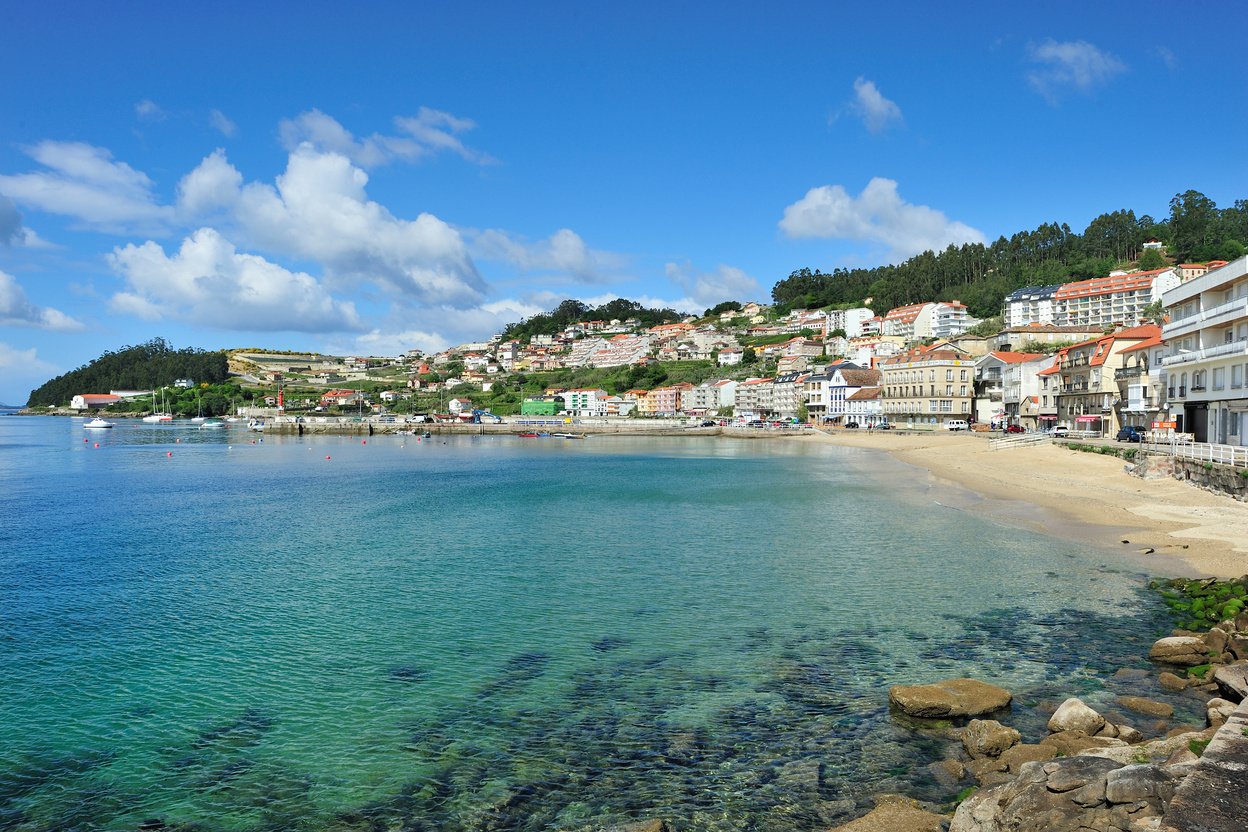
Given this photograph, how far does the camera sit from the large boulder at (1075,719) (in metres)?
10.1

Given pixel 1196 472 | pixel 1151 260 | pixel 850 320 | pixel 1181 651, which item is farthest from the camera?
pixel 850 320

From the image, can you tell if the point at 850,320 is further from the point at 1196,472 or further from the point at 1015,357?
the point at 1196,472

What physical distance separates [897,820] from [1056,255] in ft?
584

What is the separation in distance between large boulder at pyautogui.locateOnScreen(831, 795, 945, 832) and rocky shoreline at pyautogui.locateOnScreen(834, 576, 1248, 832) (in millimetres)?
12

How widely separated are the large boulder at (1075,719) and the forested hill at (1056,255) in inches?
5976

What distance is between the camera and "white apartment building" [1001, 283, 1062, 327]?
130m

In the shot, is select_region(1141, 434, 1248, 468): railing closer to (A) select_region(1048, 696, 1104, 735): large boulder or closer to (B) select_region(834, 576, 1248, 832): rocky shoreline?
(B) select_region(834, 576, 1248, 832): rocky shoreline

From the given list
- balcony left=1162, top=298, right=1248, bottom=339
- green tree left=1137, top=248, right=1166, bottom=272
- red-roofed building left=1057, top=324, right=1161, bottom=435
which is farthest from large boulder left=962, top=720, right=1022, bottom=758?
green tree left=1137, top=248, right=1166, bottom=272

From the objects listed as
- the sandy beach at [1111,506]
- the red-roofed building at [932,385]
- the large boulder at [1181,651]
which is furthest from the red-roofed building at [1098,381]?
the large boulder at [1181,651]

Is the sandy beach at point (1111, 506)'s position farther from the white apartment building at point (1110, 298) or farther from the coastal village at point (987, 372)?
the white apartment building at point (1110, 298)

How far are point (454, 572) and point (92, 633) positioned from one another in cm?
901

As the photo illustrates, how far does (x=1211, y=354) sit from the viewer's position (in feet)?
121

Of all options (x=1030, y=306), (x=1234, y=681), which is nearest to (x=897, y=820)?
(x=1234, y=681)

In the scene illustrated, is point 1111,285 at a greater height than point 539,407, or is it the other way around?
point 1111,285
